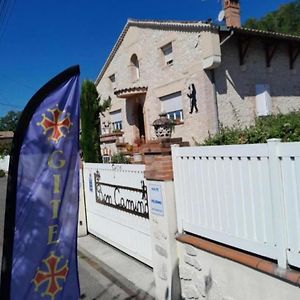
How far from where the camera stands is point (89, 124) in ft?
40.3

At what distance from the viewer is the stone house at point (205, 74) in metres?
13.7

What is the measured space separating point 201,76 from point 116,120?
821 cm

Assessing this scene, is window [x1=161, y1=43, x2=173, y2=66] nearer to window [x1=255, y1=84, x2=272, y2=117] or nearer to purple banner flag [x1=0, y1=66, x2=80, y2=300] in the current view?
window [x1=255, y1=84, x2=272, y2=117]

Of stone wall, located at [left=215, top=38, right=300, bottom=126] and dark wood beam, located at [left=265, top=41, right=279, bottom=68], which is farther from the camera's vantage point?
dark wood beam, located at [left=265, top=41, right=279, bottom=68]

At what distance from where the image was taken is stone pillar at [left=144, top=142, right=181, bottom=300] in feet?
15.6

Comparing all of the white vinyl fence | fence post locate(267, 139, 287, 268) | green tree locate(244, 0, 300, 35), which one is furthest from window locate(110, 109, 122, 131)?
green tree locate(244, 0, 300, 35)

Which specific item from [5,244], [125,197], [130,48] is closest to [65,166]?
[5,244]

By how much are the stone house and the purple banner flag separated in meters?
10.1

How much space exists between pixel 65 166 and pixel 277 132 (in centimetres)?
247

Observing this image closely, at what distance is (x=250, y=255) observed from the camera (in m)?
3.53

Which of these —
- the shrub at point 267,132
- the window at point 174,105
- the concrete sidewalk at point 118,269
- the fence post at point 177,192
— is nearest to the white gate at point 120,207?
the concrete sidewalk at point 118,269

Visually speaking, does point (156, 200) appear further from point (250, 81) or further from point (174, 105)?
point (250, 81)

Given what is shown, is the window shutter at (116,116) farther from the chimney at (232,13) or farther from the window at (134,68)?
the chimney at (232,13)

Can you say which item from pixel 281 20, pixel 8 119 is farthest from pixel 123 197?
pixel 8 119
